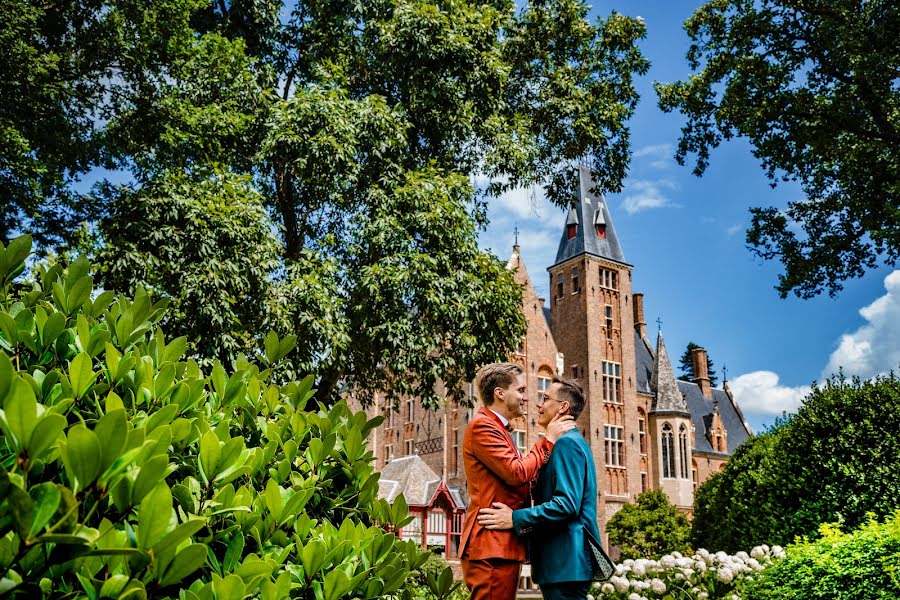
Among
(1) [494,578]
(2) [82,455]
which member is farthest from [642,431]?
(2) [82,455]

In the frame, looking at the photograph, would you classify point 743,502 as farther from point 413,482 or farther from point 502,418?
point 413,482

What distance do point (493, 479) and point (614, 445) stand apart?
45196mm

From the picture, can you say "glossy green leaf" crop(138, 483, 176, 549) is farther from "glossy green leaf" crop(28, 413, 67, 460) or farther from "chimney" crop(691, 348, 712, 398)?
"chimney" crop(691, 348, 712, 398)

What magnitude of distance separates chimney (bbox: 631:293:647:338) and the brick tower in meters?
10.6

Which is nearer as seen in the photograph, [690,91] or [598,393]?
[690,91]

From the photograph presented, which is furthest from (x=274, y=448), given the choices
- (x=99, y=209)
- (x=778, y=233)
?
(x=778, y=233)

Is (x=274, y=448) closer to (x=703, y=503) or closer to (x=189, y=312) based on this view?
(x=189, y=312)

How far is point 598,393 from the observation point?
152ft

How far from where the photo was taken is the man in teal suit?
3723mm

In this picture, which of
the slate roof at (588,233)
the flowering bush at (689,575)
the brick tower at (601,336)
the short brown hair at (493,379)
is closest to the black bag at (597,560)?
the short brown hair at (493,379)

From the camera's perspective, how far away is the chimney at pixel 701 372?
207 ft

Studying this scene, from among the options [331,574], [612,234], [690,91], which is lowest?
[331,574]

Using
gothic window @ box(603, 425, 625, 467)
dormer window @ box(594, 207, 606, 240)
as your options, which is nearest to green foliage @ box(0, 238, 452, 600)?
gothic window @ box(603, 425, 625, 467)

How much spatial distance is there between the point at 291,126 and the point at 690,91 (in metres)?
11.1
